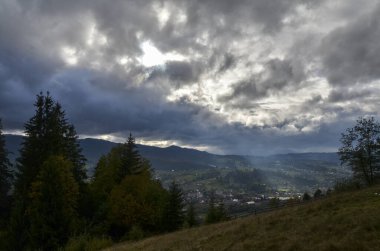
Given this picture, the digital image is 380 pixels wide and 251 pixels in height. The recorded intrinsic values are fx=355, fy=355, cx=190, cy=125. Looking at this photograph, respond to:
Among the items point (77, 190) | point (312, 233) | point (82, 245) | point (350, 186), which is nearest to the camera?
point (312, 233)

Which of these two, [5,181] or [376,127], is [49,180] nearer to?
[5,181]

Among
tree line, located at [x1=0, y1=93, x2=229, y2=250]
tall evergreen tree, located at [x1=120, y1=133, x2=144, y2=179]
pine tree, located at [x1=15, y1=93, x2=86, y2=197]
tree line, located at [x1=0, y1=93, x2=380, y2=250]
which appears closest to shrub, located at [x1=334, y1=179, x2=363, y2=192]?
tree line, located at [x1=0, y1=93, x2=380, y2=250]

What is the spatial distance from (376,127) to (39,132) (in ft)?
187

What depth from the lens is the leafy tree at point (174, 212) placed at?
57209 millimetres

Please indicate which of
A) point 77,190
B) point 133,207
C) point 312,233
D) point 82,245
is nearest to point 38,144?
point 77,190

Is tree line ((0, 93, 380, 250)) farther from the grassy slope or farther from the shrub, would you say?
the grassy slope

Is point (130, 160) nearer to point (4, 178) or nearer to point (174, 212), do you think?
point (174, 212)

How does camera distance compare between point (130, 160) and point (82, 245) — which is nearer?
point (82, 245)

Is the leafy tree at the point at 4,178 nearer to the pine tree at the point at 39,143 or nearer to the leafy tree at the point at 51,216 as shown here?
the pine tree at the point at 39,143

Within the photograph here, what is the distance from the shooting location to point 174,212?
57844 millimetres

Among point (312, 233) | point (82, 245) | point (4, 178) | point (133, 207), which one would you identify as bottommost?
point (82, 245)

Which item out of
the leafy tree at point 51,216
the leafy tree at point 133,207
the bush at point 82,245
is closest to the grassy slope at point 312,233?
the bush at point 82,245

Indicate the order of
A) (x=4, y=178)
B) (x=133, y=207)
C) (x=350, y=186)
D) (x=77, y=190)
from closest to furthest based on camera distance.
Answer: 1. (x=77, y=190)
2. (x=133, y=207)
3. (x=4, y=178)
4. (x=350, y=186)

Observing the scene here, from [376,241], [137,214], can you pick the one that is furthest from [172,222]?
[376,241]
